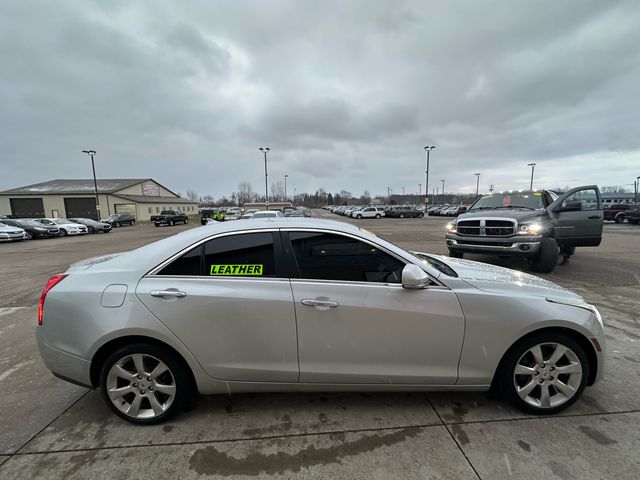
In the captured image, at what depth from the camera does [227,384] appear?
238cm

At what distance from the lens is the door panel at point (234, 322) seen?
229 centimetres

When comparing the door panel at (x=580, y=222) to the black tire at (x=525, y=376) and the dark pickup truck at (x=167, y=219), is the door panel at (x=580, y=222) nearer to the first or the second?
the black tire at (x=525, y=376)

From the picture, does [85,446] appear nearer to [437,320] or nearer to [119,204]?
[437,320]

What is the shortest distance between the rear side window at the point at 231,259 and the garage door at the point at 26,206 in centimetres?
6311

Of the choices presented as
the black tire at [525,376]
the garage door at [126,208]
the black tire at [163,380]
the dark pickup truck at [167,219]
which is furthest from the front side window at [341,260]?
the garage door at [126,208]

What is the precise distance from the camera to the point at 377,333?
233 centimetres

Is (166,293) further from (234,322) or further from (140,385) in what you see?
(140,385)

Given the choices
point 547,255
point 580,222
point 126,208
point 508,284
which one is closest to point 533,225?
point 547,255

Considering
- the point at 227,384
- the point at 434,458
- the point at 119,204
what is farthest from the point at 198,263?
the point at 119,204

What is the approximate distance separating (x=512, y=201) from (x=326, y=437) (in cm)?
816

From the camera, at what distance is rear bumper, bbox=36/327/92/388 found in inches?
92.9

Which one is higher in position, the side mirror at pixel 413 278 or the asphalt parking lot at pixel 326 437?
the side mirror at pixel 413 278

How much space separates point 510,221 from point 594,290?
2025 millimetres

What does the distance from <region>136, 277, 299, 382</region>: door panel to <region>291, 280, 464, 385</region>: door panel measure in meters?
0.14
